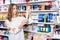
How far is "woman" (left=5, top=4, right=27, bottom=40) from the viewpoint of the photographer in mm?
2701

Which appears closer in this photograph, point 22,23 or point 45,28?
point 45,28

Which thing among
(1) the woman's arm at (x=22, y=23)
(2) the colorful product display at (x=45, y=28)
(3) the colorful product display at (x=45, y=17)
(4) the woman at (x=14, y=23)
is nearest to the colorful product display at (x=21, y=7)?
(4) the woman at (x=14, y=23)

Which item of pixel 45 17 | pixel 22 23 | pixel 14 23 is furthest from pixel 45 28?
pixel 14 23

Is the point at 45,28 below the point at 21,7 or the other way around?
below

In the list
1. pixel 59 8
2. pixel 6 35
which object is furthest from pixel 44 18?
pixel 6 35

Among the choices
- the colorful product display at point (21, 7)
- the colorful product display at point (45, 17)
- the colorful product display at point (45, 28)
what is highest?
the colorful product display at point (21, 7)

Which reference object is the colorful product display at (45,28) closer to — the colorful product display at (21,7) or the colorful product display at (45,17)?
the colorful product display at (45,17)

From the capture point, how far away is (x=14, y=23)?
2.75 m

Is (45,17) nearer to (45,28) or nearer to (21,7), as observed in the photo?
(45,28)

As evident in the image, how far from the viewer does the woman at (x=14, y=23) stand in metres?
2.70

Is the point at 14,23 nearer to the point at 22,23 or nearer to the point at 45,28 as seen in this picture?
the point at 22,23

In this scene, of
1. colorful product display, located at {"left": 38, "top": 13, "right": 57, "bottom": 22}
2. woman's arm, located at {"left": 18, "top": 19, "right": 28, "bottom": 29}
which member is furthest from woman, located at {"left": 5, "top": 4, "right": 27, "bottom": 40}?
colorful product display, located at {"left": 38, "top": 13, "right": 57, "bottom": 22}

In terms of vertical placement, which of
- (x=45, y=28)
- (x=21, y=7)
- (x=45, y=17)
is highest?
(x=21, y=7)

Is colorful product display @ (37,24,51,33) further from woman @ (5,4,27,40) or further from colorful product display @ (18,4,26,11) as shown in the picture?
colorful product display @ (18,4,26,11)
